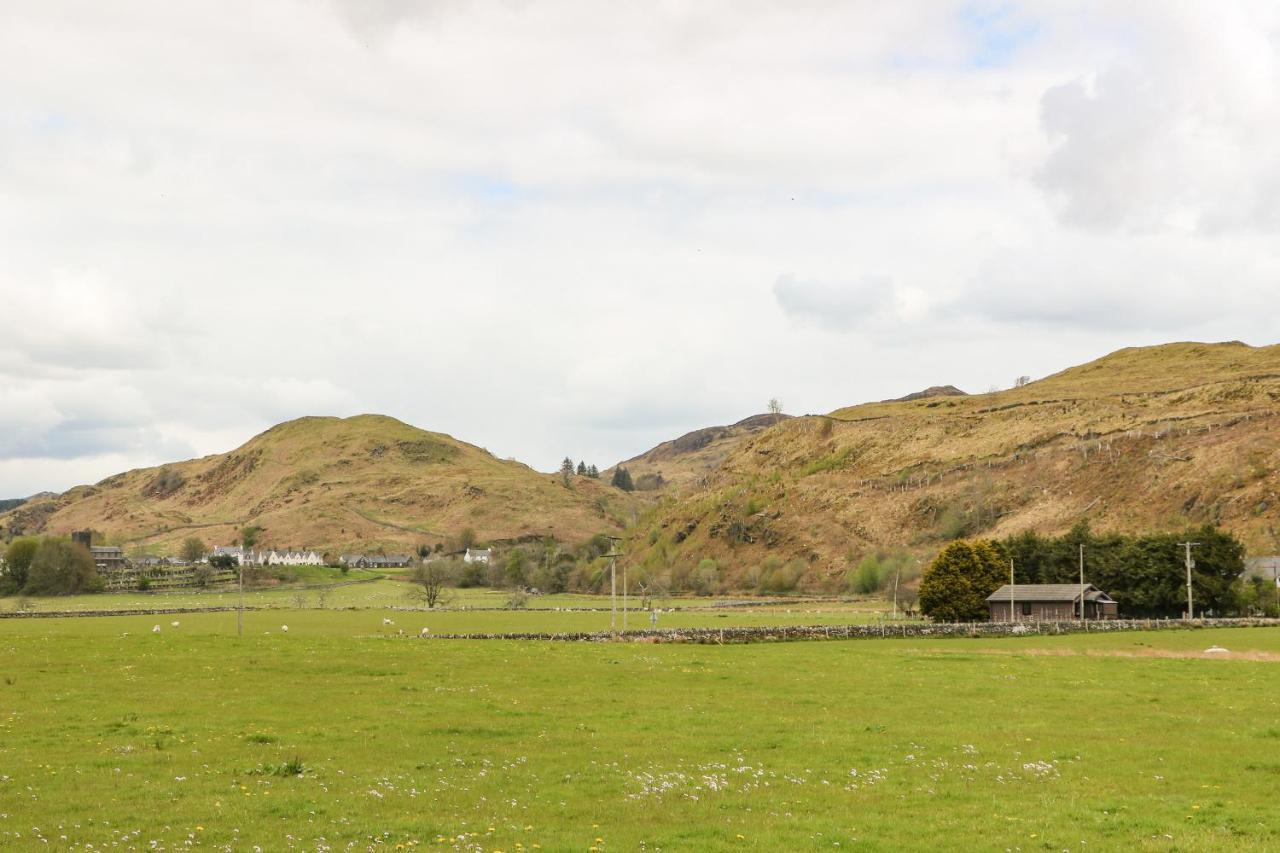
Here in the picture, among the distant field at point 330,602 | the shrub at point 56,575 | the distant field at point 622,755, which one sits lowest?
the distant field at point 330,602

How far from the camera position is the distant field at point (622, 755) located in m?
20.1

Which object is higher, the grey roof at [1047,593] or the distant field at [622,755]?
the distant field at [622,755]

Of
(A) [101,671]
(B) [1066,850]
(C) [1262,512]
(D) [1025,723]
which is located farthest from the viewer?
(C) [1262,512]

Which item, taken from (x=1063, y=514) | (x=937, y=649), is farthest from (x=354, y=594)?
(x=937, y=649)

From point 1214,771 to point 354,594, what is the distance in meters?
182

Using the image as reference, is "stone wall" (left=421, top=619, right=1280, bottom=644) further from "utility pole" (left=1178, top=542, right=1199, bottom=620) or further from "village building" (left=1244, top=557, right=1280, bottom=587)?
"village building" (left=1244, top=557, right=1280, bottom=587)

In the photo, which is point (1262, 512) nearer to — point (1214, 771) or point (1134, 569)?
point (1134, 569)

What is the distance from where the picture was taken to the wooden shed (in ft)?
371

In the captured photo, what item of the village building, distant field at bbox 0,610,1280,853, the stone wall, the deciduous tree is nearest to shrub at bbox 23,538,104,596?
the stone wall

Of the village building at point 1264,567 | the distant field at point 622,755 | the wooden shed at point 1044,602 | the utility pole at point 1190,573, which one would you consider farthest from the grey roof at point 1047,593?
the distant field at point 622,755

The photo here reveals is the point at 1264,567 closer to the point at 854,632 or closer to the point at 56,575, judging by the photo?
the point at 854,632

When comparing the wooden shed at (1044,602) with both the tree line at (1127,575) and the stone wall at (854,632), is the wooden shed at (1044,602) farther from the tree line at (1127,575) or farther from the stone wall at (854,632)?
the stone wall at (854,632)

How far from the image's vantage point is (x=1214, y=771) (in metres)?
26.9

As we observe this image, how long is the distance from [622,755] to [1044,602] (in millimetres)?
95473
